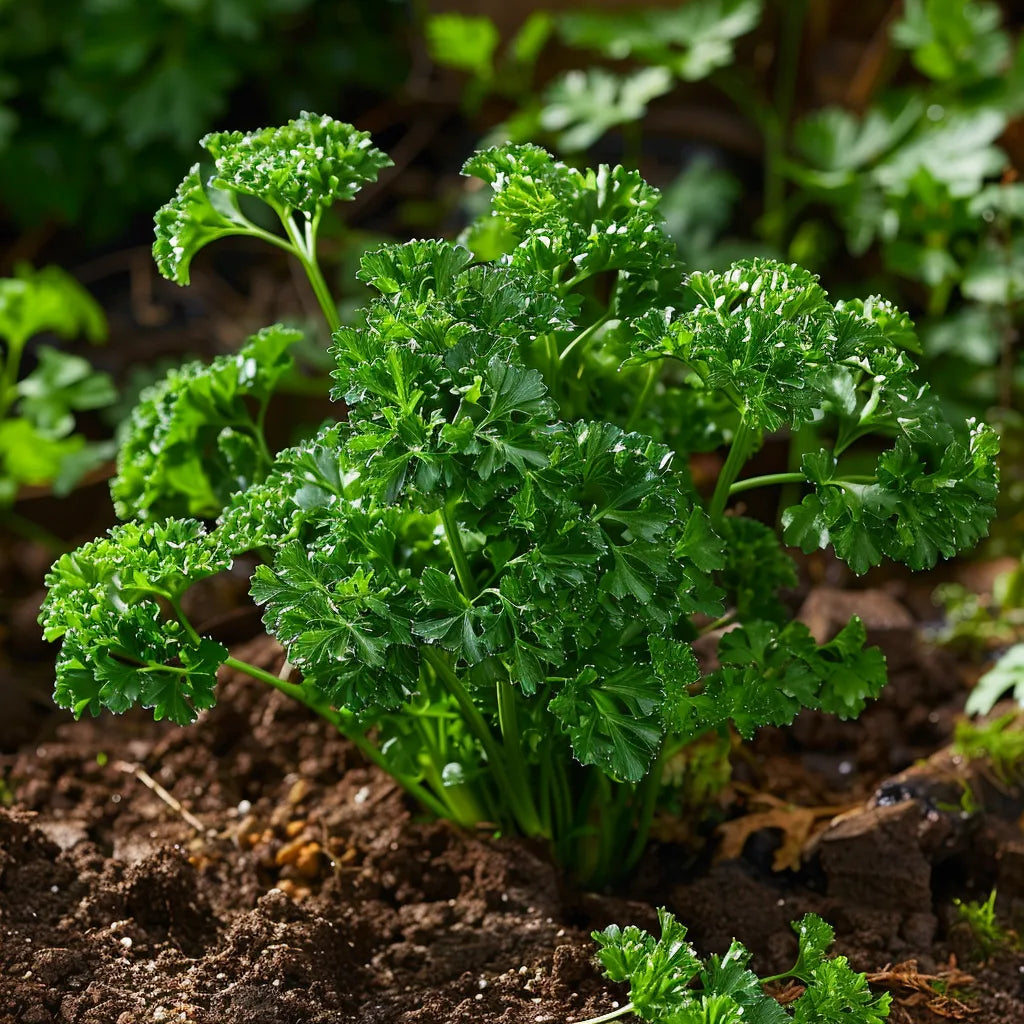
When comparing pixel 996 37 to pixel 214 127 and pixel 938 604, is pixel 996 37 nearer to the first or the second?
pixel 938 604

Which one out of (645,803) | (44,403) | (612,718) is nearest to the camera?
(612,718)

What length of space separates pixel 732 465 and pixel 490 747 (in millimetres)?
449

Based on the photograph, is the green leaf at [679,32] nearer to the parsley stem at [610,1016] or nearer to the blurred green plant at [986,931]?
the blurred green plant at [986,931]

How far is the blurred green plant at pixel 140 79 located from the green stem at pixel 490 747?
2063mm

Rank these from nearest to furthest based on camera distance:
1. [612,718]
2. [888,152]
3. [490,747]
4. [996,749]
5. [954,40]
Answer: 1. [612,718]
2. [490,747]
3. [996,749]
4. [954,40]
5. [888,152]

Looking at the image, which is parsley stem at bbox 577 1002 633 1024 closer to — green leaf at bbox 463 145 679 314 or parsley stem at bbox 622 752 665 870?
parsley stem at bbox 622 752 665 870

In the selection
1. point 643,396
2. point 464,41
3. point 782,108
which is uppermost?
point 464,41

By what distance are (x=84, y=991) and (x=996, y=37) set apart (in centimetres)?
267

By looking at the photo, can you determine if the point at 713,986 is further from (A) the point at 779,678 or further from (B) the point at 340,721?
(B) the point at 340,721

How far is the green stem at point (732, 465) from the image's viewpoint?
4.75ft

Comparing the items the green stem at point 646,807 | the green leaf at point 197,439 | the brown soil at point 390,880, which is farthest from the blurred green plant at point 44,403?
the green stem at point 646,807

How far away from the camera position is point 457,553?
4.49 feet

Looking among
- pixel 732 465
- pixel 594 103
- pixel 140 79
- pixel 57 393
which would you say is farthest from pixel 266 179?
pixel 140 79

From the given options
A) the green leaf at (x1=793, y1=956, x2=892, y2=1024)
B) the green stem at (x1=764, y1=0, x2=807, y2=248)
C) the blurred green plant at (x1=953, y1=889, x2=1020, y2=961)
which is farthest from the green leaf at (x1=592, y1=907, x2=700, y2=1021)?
the green stem at (x1=764, y1=0, x2=807, y2=248)
